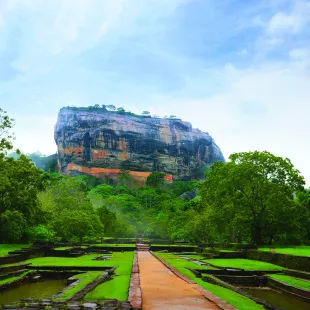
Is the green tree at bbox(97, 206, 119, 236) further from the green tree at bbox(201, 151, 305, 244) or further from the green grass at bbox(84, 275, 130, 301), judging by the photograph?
the green grass at bbox(84, 275, 130, 301)

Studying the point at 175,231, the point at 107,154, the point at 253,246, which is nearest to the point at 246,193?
the point at 253,246

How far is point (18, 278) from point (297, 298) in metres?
12.6

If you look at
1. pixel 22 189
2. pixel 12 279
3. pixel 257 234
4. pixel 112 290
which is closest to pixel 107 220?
pixel 257 234

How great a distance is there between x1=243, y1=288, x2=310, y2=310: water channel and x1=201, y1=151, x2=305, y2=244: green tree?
17.9 metres

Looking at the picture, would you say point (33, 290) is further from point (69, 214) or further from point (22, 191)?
point (69, 214)

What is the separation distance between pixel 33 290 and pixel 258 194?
24.9 metres

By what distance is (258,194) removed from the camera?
34.6 m

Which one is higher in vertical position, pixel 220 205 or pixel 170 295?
pixel 220 205

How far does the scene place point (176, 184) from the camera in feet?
454

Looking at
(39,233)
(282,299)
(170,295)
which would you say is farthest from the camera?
(39,233)

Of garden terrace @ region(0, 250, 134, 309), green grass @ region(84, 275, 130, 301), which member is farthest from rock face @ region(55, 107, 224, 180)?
green grass @ region(84, 275, 130, 301)

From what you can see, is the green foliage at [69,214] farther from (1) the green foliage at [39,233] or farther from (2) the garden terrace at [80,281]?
(2) the garden terrace at [80,281]

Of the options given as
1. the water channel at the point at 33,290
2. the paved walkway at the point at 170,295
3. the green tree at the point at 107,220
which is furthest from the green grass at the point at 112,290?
the green tree at the point at 107,220

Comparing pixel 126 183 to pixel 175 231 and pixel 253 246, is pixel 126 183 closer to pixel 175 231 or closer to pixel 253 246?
pixel 175 231
